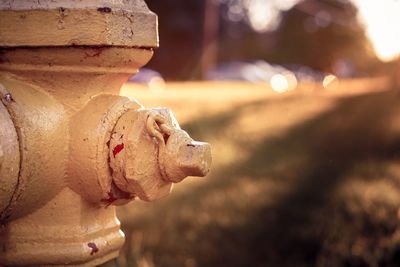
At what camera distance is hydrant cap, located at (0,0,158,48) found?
117 centimetres

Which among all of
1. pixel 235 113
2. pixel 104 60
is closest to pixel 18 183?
pixel 104 60

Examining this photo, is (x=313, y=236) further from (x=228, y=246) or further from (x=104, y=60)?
(x=104, y=60)

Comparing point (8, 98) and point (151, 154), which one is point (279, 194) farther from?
point (8, 98)

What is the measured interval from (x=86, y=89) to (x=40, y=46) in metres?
0.12

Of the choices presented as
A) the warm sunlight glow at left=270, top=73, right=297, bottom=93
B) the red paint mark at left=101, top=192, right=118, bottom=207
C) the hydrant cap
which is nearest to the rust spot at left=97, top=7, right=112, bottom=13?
the hydrant cap

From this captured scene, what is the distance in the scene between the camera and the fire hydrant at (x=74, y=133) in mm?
1167

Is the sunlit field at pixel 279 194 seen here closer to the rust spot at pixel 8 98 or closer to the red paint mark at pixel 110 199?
the red paint mark at pixel 110 199

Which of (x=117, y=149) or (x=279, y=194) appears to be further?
(x=279, y=194)

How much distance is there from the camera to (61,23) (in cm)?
117

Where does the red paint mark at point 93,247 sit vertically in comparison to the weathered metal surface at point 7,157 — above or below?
below

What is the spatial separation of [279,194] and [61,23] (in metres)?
3.45

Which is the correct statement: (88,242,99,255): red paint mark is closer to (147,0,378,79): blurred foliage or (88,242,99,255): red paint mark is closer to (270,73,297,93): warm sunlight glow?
(270,73,297,93): warm sunlight glow

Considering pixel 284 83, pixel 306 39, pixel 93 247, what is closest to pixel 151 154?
pixel 93 247

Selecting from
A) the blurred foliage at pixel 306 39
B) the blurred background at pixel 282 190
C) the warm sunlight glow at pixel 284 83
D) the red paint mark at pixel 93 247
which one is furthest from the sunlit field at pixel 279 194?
the blurred foliage at pixel 306 39
